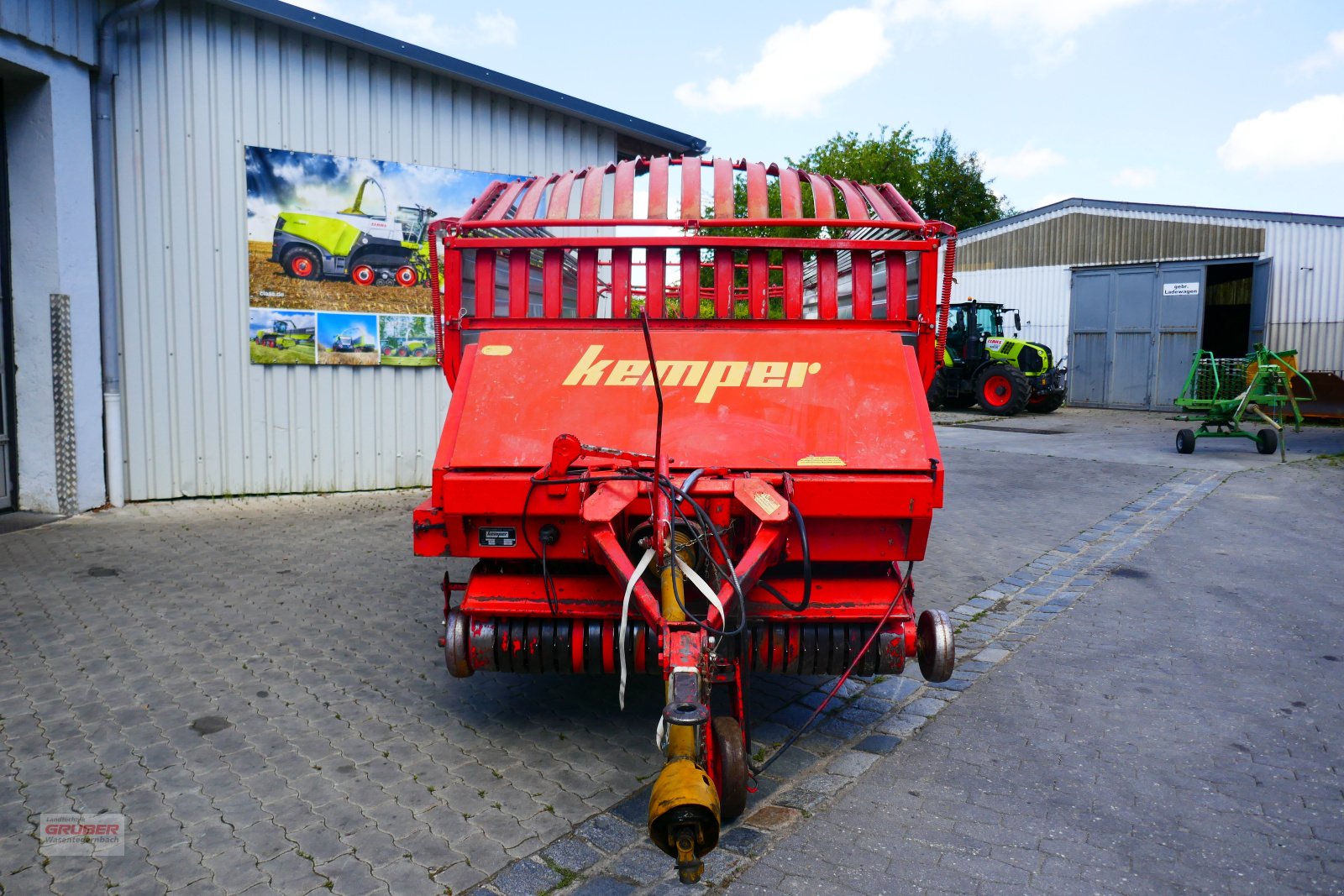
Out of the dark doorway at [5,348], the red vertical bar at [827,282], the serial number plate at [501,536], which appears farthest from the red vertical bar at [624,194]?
the dark doorway at [5,348]

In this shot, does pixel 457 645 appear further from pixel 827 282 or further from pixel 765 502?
pixel 827 282

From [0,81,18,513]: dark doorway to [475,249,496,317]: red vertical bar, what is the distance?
6.46 meters

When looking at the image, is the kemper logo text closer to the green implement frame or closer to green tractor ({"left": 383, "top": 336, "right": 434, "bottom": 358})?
green tractor ({"left": 383, "top": 336, "right": 434, "bottom": 358})

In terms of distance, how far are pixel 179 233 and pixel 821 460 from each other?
789 centimetres

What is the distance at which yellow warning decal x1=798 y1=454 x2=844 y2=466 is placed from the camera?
3.99 meters

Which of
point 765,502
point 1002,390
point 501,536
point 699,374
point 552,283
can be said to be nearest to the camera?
point 765,502

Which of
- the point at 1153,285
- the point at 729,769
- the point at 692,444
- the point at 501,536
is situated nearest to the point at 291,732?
the point at 501,536

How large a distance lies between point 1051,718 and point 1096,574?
10.7 ft

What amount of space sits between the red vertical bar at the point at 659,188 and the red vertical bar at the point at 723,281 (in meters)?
0.38

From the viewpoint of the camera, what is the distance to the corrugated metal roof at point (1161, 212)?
21703mm

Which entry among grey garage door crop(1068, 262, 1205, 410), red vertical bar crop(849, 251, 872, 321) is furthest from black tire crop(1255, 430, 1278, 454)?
red vertical bar crop(849, 251, 872, 321)

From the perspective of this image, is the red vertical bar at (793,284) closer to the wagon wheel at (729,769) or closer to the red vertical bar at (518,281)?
the red vertical bar at (518,281)

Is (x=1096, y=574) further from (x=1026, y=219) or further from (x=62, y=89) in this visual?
(x=1026, y=219)

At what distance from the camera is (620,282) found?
15.3 ft
